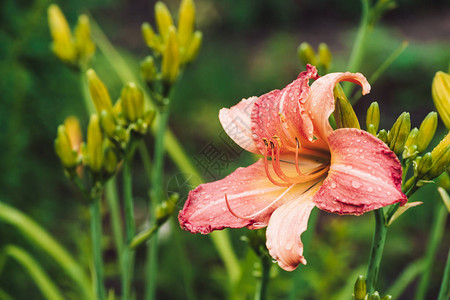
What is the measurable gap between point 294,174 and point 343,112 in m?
0.12

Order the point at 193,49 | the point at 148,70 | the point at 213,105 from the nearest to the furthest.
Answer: the point at 148,70 → the point at 193,49 → the point at 213,105

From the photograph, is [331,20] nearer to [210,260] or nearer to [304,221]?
[210,260]

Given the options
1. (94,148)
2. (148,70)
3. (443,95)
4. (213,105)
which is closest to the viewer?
(443,95)

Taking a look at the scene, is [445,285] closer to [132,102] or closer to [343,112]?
[343,112]

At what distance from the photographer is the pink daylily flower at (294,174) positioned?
52 centimetres

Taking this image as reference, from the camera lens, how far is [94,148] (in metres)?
0.82

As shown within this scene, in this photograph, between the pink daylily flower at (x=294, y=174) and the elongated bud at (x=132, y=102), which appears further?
the elongated bud at (x=132, y=102)

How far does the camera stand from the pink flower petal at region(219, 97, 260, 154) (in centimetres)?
67

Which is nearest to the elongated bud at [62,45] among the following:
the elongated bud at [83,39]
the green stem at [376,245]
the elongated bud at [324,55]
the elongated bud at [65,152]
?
the elongated bud at [83,39]

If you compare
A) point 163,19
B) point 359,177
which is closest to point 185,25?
point 163,19

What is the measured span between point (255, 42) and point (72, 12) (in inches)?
Answer: 106

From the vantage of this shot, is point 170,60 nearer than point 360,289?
No

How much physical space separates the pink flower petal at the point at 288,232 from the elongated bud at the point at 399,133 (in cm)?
13

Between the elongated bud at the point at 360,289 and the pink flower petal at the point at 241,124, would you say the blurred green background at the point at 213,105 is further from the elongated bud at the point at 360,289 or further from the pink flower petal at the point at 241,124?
the elongated bud at the point at 360,289
